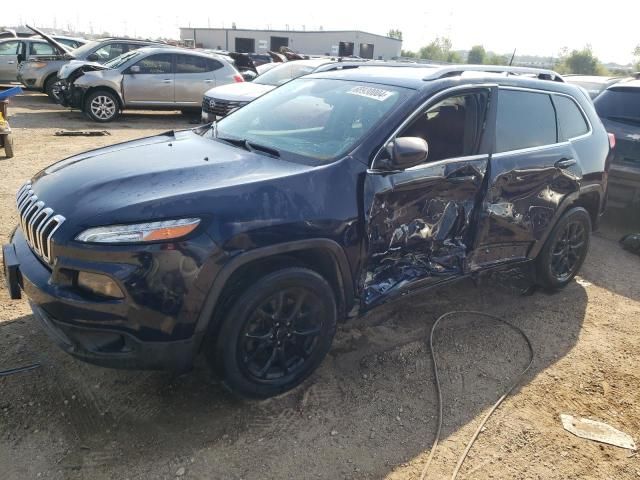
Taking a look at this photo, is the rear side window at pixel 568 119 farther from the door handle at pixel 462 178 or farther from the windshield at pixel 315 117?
the windshield at pixel 315 117

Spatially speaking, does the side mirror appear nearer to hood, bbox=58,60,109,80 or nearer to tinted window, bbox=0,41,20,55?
hood, bbox=58,60,109,80

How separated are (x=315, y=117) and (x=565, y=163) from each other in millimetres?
2111

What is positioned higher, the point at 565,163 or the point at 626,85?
the point at 626,85

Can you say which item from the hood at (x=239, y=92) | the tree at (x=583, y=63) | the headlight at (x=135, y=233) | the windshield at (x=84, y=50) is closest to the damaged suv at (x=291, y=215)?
the headlight at (x=135, y=233)

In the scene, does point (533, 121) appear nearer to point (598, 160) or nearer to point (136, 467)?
point (598, 160)

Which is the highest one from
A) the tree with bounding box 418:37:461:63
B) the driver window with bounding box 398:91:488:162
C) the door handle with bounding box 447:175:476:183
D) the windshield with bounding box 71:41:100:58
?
the tree with bounding box 418:37:461:63

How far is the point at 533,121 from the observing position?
13.0ft

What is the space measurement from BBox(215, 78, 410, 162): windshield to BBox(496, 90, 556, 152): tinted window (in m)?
0.90

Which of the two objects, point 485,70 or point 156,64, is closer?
point 485,70

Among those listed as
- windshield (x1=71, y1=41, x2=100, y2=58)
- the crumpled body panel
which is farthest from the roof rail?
windshield (x1=71, y1=41, x2=100, y2=58)

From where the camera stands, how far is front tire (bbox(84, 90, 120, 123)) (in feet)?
37.1

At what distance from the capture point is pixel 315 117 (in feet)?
11.3

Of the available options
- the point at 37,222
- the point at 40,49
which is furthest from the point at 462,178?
the point at 40,49

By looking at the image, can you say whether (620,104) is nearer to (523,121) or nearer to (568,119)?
(568,119)
